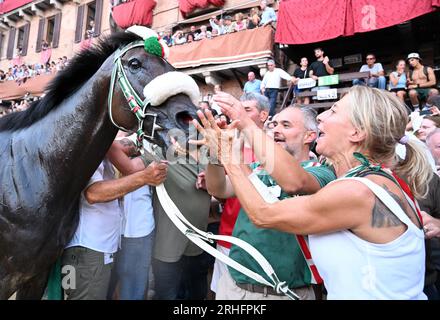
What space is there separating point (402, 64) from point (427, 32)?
2770mm

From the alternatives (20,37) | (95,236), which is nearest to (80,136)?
(95,236)

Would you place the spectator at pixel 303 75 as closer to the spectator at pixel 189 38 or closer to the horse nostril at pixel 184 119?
the spectator at pixel 189 38

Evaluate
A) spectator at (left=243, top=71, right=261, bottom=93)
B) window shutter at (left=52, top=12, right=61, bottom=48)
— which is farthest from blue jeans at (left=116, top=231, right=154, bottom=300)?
window shutter at (left=52, top=12, right=61, bottom=48)

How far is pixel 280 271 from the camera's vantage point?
1.81m

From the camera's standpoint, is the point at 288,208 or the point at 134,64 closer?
the point at 288,208

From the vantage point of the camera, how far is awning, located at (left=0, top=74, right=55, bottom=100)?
52.1 ft

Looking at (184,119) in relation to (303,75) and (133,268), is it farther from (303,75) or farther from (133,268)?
(303,75)

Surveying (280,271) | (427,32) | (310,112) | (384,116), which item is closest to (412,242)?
(384,116)

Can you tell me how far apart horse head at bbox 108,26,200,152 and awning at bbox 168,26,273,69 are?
29.9ft

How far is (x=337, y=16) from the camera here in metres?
9.30

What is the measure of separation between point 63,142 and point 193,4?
13.5 m

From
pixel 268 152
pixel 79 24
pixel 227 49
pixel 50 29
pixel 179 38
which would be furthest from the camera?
pixel 50 29

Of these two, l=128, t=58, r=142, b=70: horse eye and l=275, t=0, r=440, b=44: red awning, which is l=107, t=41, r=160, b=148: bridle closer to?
l=128, t=58, r=142, b=70: horse eye

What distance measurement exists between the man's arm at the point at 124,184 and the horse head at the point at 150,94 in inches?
8.2
